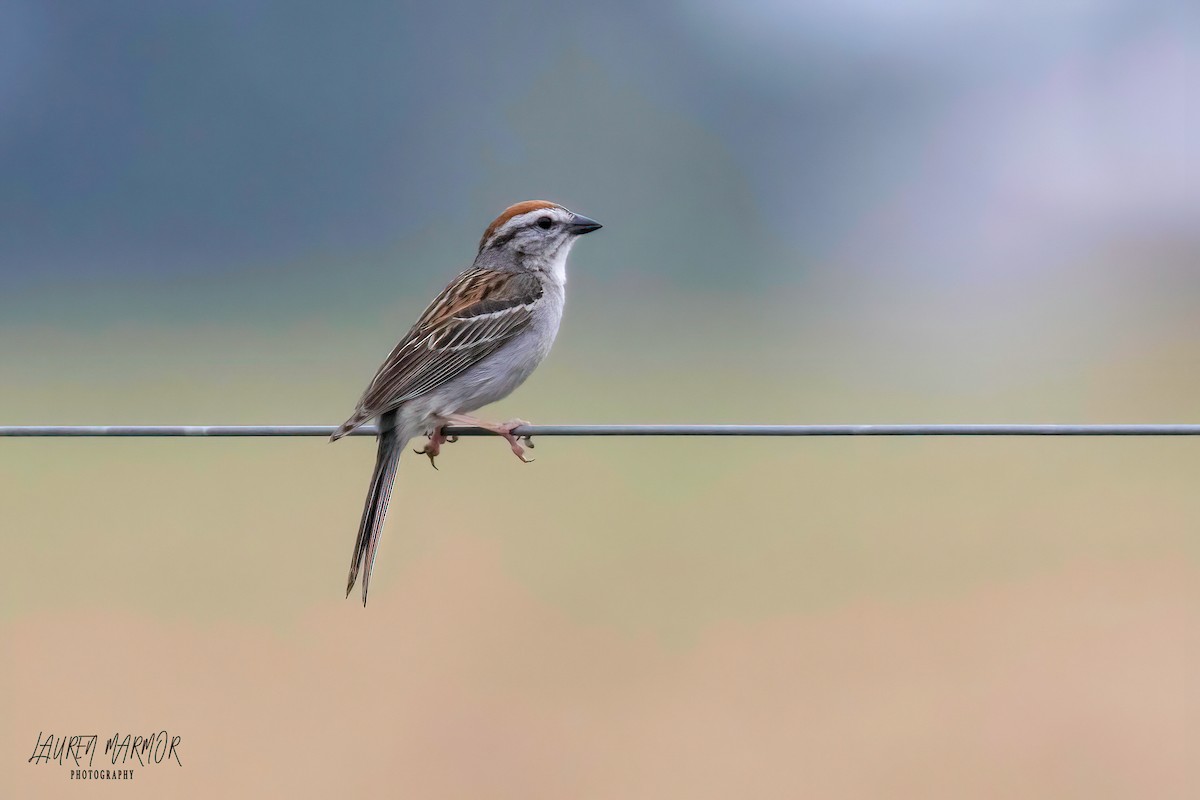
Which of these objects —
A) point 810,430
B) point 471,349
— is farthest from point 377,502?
point 810,430

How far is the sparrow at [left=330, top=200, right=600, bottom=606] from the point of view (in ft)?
21.0

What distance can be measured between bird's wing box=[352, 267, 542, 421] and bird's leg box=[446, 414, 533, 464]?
0.23 m

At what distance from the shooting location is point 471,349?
22.0 feet

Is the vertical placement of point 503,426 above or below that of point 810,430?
above

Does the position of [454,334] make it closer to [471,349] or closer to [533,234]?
[471,349]

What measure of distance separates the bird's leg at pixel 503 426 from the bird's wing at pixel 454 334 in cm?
23

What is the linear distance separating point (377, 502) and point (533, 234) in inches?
79.2

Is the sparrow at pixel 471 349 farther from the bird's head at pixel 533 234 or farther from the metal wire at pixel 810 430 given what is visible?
the metal wire at pixel 810 430

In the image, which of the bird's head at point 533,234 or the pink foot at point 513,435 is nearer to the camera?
the pink foot at point 513,435

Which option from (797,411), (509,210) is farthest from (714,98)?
(509,210)

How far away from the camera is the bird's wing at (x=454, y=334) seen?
21.2 feet

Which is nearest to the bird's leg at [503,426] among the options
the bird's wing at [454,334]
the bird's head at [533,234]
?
the bird's wing at [454,334]

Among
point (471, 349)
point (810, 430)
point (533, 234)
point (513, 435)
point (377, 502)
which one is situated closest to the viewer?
point (810, 430)

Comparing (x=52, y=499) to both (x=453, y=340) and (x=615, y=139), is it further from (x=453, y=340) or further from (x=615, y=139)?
(x=615, y=139)
